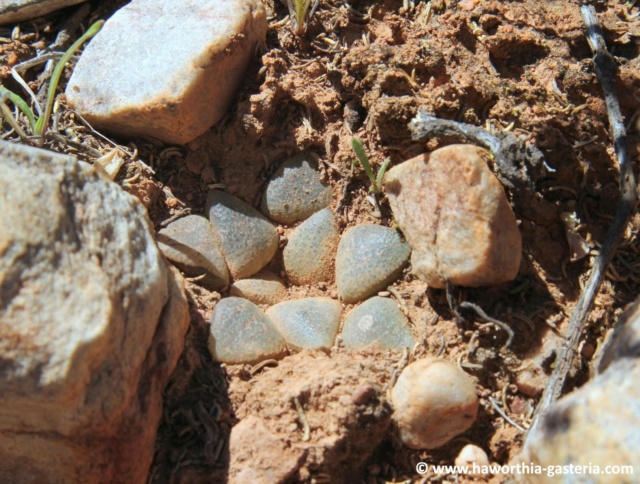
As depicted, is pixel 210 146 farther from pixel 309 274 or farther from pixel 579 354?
pixel 579 354

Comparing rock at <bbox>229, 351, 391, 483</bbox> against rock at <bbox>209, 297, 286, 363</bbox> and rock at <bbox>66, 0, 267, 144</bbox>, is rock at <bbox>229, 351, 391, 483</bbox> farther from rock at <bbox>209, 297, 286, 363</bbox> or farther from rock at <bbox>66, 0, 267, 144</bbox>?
rock at <bbox>66, 0, 267, 144</bbox>

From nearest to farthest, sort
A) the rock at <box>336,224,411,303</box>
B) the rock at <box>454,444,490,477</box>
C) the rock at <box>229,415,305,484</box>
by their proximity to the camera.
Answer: the rock at <box>229,415,305,484</box>, the rock at <box>454,444,490,477</box>, the rock at <box>336,224,411,303</box>

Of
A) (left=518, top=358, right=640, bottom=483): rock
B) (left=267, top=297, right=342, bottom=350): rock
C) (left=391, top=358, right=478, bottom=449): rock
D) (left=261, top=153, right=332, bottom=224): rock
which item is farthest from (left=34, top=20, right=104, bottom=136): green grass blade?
(left=518, top=358, right=640, bottom=483): rock

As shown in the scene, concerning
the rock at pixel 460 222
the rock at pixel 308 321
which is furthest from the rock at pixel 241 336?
the rock at pixel 460 222

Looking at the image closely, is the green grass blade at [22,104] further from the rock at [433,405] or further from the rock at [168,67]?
the rock at [433,405]

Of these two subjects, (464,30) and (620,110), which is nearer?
(620,110)

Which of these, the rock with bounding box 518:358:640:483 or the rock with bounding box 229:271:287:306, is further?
the rock with bounding box 229:271:287:306

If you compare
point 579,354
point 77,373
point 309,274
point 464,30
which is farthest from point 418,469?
point 464,30
